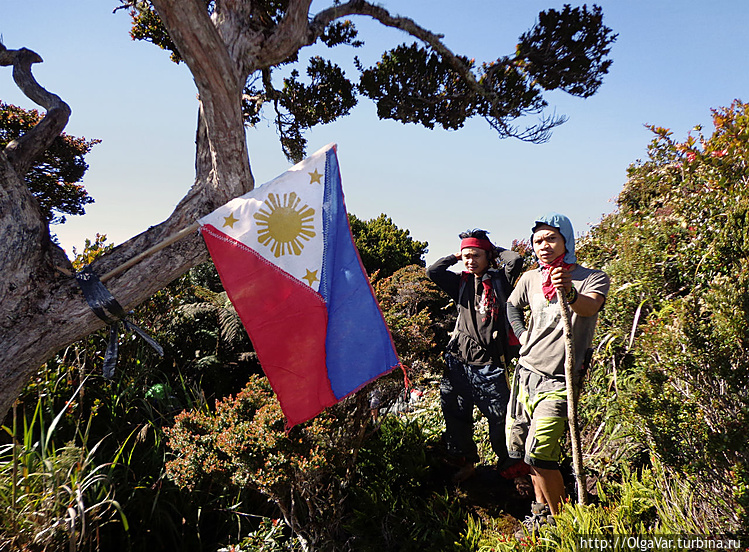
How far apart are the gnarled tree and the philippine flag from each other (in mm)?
1124

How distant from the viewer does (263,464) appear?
123 inches

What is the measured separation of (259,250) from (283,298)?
0.33 metres

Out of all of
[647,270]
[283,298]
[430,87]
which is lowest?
[647,270]

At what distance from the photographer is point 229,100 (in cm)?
383

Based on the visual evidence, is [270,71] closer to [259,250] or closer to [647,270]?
[259,250]

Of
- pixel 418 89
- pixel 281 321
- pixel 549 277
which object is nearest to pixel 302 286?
pixel 281 321

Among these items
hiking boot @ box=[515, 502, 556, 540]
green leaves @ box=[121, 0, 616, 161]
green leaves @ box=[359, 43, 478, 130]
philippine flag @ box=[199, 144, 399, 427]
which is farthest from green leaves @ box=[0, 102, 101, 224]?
hiking boot @ box=[515, 502, 556, 540]

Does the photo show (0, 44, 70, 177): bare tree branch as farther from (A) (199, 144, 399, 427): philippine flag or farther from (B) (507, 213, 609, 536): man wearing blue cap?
(B) (507, 213, 609, 536): man wearing blue cap

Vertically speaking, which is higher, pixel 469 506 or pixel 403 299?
pixel 403 299

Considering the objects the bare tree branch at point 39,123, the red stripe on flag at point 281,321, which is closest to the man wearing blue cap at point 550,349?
the red stripe on flag at point 281,321

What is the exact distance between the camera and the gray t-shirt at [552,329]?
2578 millimetres

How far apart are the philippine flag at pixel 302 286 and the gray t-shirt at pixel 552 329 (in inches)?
36.7

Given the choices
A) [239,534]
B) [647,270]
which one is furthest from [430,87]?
[239,534]

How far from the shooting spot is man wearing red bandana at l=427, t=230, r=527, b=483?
3.43 meters
